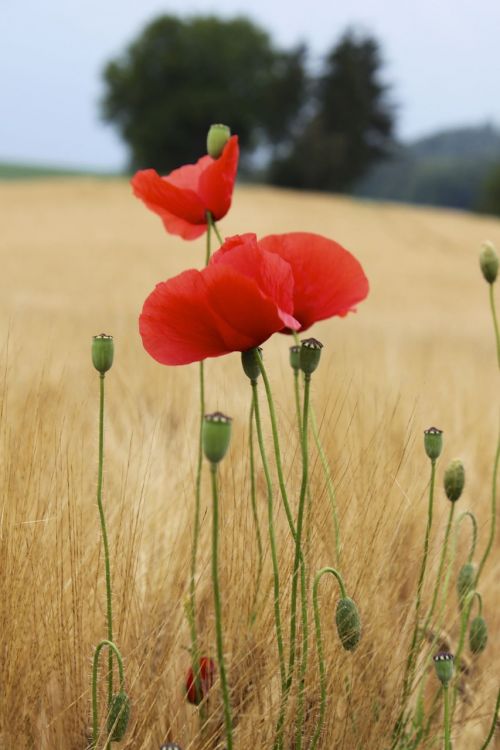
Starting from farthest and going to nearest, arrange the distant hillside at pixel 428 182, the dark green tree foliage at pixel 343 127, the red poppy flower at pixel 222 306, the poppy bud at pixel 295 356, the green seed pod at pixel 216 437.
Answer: the distant hillside at pixel 428 182
the dark green tree foliage at pixel 343 127
the poppy bud at pixel 295 356
the red poppy flower at pixel 222 306
the green seed pod at pixel 216 437

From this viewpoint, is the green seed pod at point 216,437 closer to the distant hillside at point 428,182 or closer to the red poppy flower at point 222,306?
the red poppy flower at point 222,306

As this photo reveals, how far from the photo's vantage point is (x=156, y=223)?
9.67 metres

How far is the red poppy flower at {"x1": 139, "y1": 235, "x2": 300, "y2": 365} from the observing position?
554 millimetres

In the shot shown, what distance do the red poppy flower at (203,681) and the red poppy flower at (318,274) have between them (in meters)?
0.26

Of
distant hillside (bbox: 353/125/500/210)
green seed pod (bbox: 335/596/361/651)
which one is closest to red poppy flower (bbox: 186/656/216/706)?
green seed pod (bbox: 335/596/361/651)

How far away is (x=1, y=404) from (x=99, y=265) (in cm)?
588

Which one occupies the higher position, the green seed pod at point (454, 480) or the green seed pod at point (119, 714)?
the green seed pod at point (454, 480)

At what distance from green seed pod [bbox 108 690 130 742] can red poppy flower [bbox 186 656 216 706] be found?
74 millimetres

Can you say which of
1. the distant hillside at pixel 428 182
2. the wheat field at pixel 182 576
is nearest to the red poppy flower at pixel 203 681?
the wheat field at pixel 182 576

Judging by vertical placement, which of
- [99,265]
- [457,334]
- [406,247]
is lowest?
[457,334]

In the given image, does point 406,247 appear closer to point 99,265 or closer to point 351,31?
point 99,265

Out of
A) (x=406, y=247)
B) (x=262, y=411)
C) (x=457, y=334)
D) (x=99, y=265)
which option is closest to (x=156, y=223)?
(x=406, y=247)

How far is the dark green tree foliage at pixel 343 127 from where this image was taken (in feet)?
58.4

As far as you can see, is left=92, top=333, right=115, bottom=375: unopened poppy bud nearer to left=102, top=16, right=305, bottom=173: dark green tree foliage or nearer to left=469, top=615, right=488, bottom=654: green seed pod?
left=469, top=615, right=488, bottom=654: green seed pod
